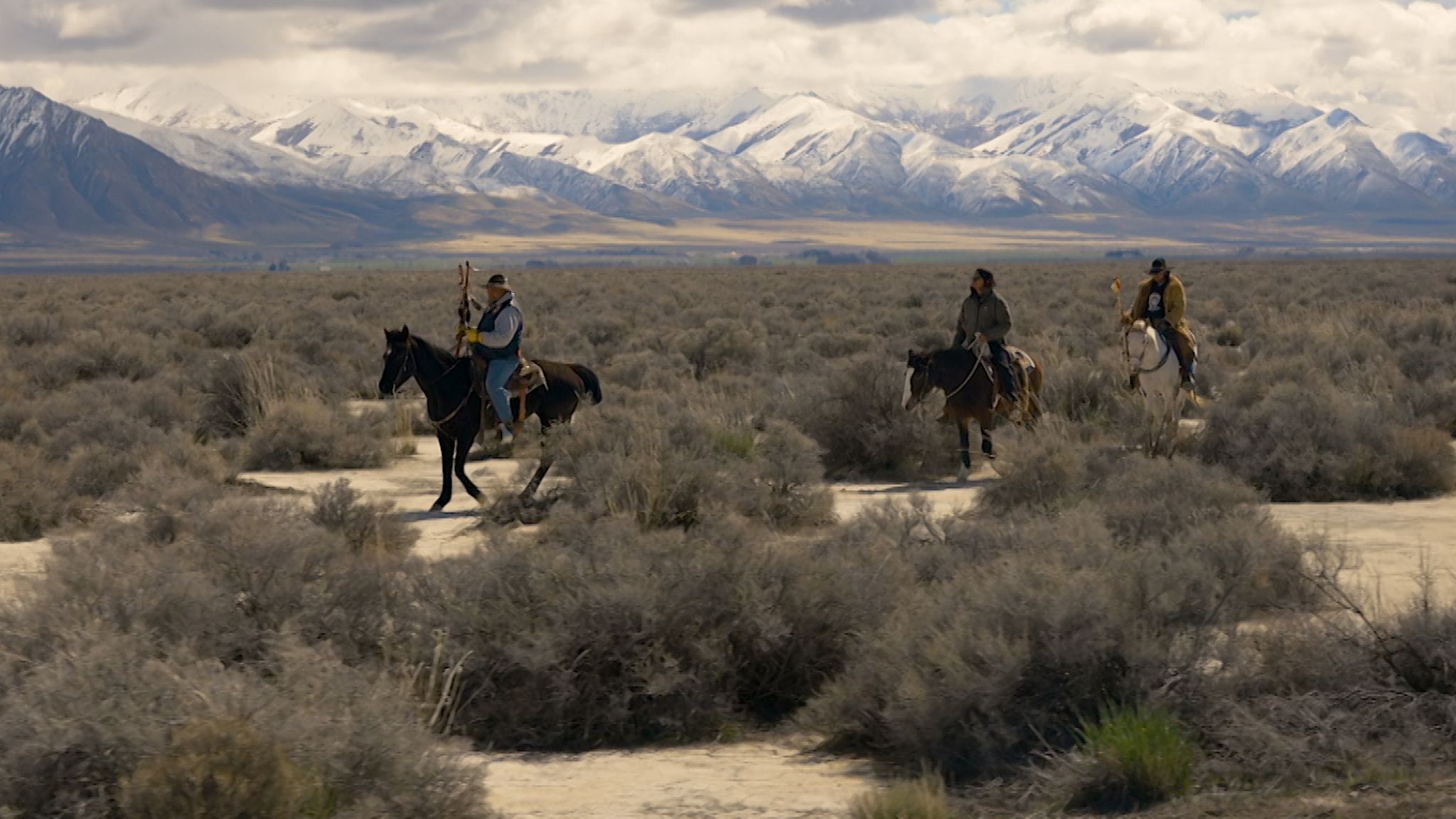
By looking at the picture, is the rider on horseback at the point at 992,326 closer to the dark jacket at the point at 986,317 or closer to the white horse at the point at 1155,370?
the dark jacket at the point at 986,317

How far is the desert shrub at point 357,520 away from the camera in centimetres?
1134

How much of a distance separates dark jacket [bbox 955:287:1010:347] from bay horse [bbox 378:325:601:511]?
12.4ft

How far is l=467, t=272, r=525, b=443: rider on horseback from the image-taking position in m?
14.6

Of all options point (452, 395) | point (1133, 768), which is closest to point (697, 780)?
point (1133, 768)

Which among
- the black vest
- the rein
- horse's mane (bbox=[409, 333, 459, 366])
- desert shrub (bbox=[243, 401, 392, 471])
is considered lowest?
desert shrub (bbox=[243, 401, 392, 471])

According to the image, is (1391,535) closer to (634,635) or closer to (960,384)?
(960,384)

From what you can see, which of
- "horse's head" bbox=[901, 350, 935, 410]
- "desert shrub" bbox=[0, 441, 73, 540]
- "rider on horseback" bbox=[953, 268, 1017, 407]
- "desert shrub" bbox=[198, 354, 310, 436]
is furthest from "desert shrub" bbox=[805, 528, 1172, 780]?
"desert shrub" bbox=[198, 354, 310, 436]

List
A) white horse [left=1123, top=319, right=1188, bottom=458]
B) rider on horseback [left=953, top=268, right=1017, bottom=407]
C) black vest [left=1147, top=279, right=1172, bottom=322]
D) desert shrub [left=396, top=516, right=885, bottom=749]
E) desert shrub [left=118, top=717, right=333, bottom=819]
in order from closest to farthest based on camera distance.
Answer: desert shrub [left=118, top=717, right=333, bottom=819]
desert shrub [left=396, top=516, right=885, bottom=749]
white horse [left=1123, top=319, right=1188, bottom=458]
rider on horseback [left=953, top=268, right=1017, bottom=407]
black vest [left=1147, top=279, right=1172, bottom=322]

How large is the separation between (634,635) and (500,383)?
282 inches

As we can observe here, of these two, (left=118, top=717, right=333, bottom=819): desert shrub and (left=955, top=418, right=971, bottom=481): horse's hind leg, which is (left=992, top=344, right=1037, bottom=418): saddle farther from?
(left=118, top=717, right=333, bottom=819): desert shrub

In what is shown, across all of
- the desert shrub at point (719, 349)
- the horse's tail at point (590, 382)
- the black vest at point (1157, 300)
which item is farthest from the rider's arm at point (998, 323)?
the desert shrub at point (719, 349)

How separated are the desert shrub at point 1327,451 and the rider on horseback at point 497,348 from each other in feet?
19.2

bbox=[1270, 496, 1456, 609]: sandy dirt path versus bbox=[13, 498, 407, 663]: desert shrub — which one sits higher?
bbox=[13, 498, 407, 663]: desert shrub

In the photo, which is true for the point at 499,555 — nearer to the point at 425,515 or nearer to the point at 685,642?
the point at 685,642
